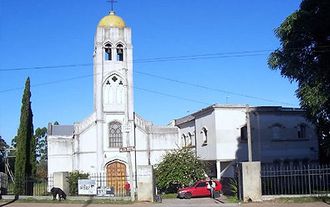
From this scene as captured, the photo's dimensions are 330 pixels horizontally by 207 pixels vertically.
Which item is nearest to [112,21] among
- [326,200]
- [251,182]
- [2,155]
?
[251,182]

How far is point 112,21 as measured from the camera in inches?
1794

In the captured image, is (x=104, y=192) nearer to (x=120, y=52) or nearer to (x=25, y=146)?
(x=25, y=146)

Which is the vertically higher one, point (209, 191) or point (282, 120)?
point (282, 120)

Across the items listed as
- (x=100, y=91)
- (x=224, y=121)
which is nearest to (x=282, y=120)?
(x=224, y=121)

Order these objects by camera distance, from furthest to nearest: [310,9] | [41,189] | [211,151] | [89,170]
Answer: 1. [89,170]
2. [211,151]
3. [41,189]
4. [310,9]

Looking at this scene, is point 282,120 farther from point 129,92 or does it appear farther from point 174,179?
point 129,92

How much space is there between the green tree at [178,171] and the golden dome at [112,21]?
1464cm

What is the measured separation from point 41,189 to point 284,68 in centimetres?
1901

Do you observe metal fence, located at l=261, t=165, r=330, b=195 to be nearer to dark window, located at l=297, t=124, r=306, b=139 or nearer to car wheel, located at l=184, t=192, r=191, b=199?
car wheel, located at l=184, t=192, r=191, b=199

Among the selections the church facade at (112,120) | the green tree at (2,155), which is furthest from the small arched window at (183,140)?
the green tree at (2,155)

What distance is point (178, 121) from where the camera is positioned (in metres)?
50.0

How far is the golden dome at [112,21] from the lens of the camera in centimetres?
4512

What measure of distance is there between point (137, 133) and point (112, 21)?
1126cm

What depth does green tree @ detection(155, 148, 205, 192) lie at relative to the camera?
3794cm
